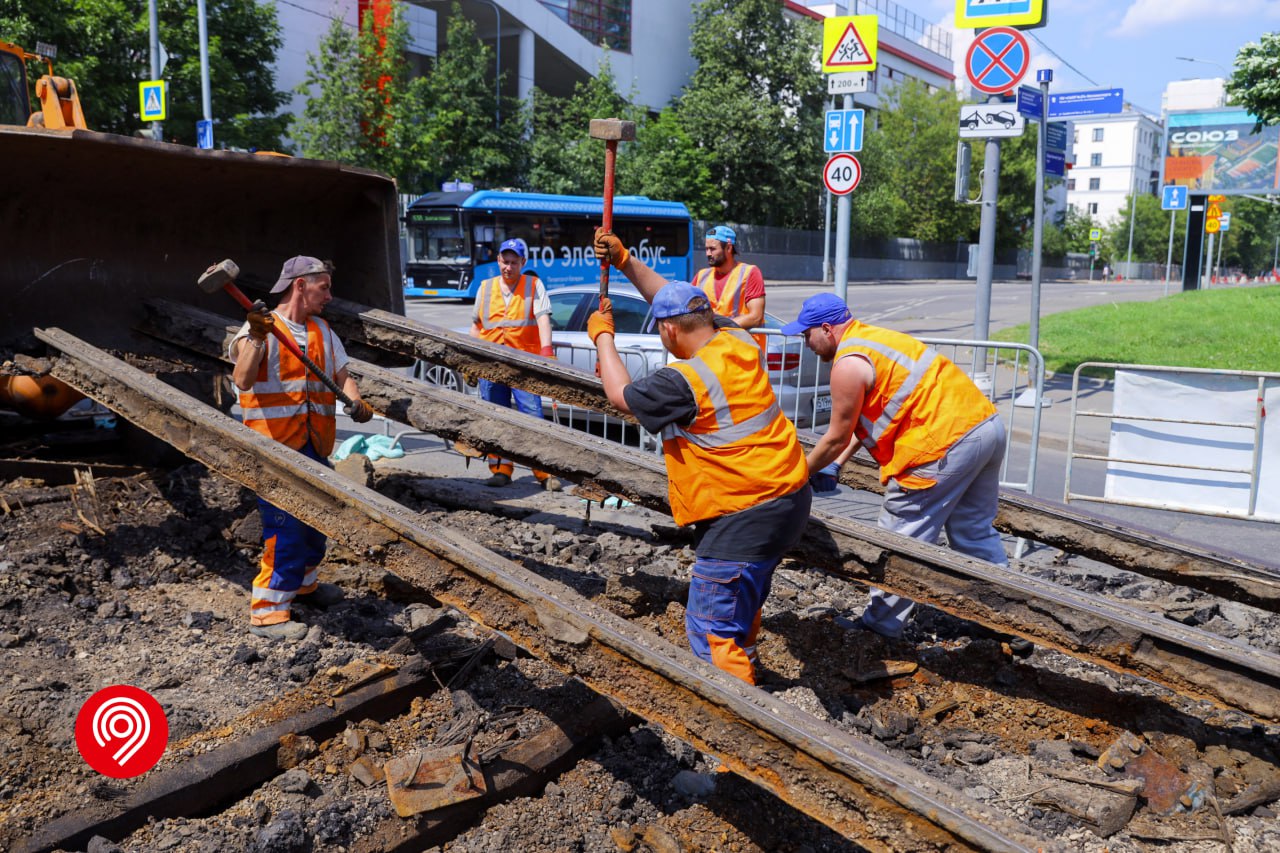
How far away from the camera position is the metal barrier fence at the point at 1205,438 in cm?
673

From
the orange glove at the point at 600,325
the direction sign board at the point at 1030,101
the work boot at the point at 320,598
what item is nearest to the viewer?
the orange glove at the point at 600,325

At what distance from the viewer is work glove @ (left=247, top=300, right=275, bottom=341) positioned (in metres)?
4.22

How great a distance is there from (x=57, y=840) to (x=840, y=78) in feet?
31.7

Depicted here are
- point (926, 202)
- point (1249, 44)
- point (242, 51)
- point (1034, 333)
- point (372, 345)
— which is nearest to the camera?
point (372, 345)

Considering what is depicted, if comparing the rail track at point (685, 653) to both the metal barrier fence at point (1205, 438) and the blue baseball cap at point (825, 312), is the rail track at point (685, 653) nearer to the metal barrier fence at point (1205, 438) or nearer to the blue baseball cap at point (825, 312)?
the blue baseball cap at point (825, 312)

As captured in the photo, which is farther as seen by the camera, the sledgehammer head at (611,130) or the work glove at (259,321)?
the sledgehammer head at (611,130)

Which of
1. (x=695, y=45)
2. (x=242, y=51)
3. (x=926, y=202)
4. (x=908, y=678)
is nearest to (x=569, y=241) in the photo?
(x=242, y=51)

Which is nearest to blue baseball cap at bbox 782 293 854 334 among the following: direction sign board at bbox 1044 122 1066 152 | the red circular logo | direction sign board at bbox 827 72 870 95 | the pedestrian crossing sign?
the red circular logo

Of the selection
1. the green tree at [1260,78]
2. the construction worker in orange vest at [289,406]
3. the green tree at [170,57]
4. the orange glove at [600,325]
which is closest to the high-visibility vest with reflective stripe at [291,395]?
the construction worker in orange vest at [289,406]

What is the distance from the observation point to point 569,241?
77.6 ft

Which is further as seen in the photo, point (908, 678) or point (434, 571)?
point (908, 678)

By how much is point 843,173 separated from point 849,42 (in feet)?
4.44

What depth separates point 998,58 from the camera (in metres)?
8.87

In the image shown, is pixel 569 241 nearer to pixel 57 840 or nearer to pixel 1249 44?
pixel 1249 44
